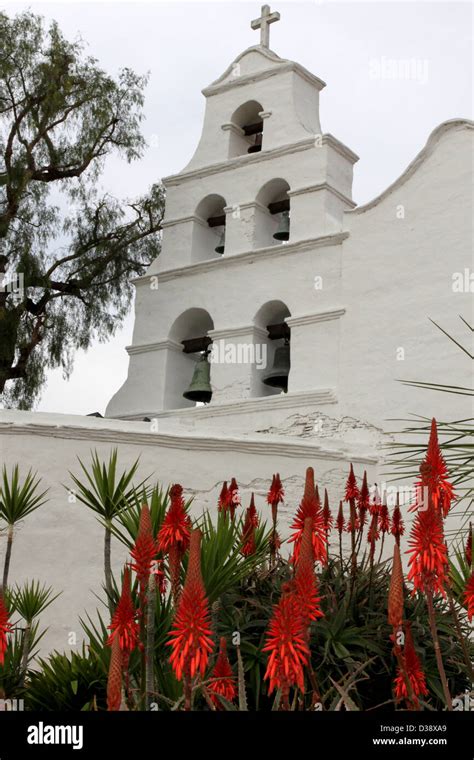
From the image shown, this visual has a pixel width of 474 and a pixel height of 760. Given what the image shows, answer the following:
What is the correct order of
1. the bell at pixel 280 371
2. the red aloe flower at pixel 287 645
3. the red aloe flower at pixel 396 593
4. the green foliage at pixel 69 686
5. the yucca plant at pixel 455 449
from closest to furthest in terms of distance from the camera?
the red aloe flower at pixel 287 645 → the red aloe flower at pixel 396 593 → the yucca plant at pixel 455 449 → the green foliage at pixel 69 686 → the bell at pixel 280 371

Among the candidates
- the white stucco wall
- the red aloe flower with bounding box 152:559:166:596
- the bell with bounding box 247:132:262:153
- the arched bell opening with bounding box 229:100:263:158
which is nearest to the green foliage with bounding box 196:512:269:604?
the red aloe flower with bounding box 152:559:166:596

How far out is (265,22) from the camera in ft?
44.9

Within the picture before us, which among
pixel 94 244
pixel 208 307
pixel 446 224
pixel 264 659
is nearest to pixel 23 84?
pixel 94 244

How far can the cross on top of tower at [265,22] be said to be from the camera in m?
13.6

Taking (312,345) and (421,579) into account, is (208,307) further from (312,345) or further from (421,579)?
(421,579)

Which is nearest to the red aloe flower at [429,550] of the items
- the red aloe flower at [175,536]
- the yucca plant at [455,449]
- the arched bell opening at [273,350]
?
the yucca plant at [455,449]

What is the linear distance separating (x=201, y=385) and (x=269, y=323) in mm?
1279

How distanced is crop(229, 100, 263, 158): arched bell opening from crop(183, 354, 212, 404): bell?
3337 millimetres

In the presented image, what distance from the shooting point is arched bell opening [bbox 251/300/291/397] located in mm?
11773

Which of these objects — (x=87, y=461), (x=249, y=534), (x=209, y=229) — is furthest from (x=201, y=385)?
(x=249, y=534)

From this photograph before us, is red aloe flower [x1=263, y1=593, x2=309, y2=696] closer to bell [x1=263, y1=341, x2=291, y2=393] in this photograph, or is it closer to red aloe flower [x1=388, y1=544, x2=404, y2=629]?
red aloe flower [x1=388, y1=544, x2=404, y2=629]

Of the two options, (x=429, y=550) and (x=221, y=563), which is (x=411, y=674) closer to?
(x=429, y=550)

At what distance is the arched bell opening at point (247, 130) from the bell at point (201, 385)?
3.34 meters

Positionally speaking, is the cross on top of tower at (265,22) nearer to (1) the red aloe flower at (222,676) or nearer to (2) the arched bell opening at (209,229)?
(2) the arched bell opening at (209,229)
